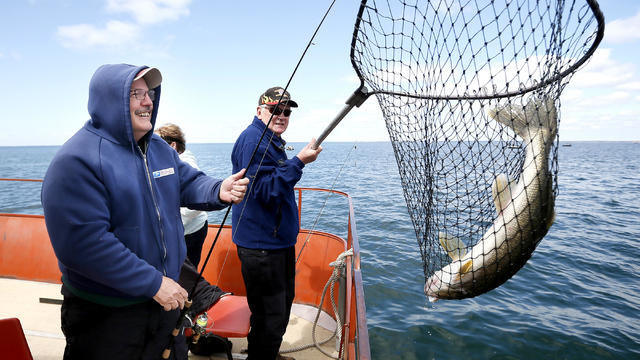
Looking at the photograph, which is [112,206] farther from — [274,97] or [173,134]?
[173,134]

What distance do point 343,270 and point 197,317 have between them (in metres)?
1.40

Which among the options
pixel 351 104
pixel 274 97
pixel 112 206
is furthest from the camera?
pixel 274 97

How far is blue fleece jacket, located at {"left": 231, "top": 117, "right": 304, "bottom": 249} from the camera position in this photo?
2.28 metres

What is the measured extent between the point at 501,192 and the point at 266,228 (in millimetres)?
1832

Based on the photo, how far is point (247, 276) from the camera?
2.41m

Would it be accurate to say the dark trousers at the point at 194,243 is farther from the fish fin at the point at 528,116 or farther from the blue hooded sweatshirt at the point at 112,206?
the fish fin at the point at 528,116

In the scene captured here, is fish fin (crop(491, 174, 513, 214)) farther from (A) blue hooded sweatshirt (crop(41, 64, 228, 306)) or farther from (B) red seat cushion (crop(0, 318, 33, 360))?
(B) red seat cushion (crop(0, 318, 33, 360))

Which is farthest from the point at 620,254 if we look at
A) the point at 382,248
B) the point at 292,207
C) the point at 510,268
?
the point at 292,207

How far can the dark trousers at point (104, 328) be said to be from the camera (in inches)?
55.9

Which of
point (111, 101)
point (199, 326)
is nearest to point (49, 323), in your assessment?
point (199, 326)

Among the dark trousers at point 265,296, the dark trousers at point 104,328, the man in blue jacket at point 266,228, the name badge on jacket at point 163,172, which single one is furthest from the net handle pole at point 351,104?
the dark trousers at point 104,328

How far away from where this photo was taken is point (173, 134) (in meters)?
2.95

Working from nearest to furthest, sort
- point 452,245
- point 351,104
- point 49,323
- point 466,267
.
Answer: point 351,104
point 466,267
point 452,245
point 49,323

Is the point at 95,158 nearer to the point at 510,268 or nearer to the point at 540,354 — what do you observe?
the point at 510,268
